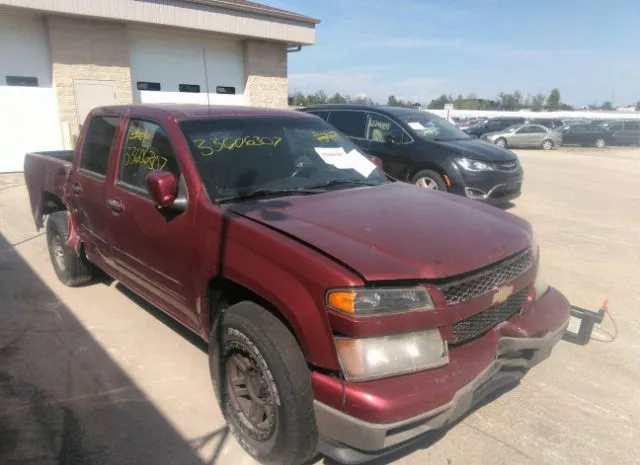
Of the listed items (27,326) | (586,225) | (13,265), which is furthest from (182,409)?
(586,225)

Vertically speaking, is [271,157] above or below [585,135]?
above

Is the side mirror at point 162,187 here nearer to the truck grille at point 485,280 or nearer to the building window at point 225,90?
the truck grille at point 485,280

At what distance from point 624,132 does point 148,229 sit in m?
33.4

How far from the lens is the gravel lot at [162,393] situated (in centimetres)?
274

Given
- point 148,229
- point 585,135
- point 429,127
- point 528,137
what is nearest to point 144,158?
point 148,229

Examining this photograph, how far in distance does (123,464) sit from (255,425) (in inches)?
27.8

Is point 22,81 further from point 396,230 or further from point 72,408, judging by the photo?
point 396,230

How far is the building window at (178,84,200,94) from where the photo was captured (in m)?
15.6

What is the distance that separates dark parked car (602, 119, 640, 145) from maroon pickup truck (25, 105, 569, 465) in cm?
3157

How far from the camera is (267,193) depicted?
3.16m

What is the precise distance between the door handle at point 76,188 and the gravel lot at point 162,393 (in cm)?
105

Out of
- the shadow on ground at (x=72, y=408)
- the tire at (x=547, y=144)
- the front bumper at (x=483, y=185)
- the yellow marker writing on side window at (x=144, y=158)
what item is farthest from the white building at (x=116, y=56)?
the tire at (x=547, y=144)

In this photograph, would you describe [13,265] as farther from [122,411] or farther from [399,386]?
[399,386]

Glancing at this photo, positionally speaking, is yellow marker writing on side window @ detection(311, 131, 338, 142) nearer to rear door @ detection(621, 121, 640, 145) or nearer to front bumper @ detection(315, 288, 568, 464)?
front bumper @ detection(315, 288, 568, 464)
